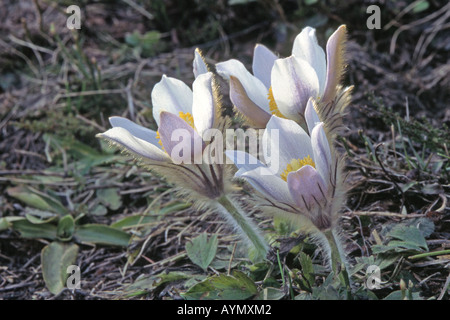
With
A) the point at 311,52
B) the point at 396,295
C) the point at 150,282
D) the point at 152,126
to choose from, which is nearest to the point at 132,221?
the point at 150,282

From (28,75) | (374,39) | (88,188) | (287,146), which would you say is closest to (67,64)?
(28,75)

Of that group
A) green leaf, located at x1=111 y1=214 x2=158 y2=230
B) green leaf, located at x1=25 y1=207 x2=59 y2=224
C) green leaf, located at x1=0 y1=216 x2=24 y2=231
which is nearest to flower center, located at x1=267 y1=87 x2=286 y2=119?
green leaf, located at x1=111 y1=214 x2=158 y2=230

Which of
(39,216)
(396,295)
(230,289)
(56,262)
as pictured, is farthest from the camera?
(39,216)

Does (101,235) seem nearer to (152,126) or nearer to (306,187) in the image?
(152,126)

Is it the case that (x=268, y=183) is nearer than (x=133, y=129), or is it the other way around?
(x=268, y=183)

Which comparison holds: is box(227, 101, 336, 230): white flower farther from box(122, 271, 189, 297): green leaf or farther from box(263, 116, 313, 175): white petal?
box(122, 271, 189, 297): green leaf

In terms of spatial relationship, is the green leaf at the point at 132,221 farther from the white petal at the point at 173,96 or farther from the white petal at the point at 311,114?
the white petal at the point at 311,114
